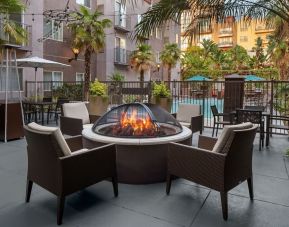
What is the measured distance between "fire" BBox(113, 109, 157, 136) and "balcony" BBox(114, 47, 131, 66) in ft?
50.9

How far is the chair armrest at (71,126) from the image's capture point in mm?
5850

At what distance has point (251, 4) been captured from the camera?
560 cm

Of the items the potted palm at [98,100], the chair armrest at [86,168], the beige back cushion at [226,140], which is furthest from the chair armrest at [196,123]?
the potted palm at [98,100]

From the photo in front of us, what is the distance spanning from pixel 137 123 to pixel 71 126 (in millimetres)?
2159

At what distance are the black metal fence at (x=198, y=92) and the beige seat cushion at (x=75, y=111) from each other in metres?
3.23

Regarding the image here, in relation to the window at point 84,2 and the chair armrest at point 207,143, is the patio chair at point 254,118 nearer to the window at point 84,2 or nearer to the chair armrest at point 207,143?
the chair armrest at point 207,143

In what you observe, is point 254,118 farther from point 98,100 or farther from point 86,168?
point 98,100

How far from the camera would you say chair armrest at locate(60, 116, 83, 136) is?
19.2ft

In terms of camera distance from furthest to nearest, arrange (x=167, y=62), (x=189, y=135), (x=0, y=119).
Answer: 1. (x=167, y=62)
2. (x=0, y=119)
3. (x=189, y=135)

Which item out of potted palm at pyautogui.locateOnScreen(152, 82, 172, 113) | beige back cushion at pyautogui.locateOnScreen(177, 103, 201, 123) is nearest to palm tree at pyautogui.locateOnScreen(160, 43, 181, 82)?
potted palm at pyautogui.locateOnScreen(152, 82, 172, 113)

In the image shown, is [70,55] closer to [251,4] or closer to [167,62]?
[167,62]

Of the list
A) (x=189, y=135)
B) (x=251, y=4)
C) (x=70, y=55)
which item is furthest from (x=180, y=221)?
(x=70, y=55)

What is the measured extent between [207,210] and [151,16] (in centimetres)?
389

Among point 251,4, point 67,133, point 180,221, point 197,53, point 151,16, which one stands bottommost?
point 180,221
